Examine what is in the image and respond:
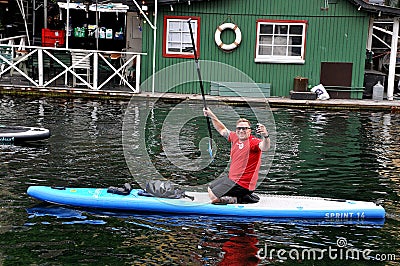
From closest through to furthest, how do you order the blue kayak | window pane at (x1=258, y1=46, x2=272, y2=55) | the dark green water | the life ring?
the dark green water, the blue kayak, the life ring, window pane at (x1=258, y1=46, x2=272, y2=55)

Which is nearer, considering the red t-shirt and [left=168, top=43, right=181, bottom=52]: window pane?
the red t-shirt

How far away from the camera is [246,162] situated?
9180 mm

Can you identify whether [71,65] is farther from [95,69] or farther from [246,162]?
[246,162]

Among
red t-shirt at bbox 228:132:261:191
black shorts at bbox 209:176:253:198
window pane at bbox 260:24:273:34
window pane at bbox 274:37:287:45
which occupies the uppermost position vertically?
window pane at bbox 260:24:273:34

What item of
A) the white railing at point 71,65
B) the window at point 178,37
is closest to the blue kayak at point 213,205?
the white railing at point 71,65

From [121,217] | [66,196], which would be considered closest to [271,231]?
[121,217]

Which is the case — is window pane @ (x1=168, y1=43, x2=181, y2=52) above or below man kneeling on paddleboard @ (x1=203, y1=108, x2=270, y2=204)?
above

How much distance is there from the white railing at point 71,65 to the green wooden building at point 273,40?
49.3 inches

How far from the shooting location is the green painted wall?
813 inches

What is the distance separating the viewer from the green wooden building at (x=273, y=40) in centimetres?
2067

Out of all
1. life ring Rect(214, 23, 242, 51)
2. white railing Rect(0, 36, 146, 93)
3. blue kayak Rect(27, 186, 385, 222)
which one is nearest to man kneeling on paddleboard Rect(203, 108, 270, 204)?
blue kayak Rect(27, 186, 385, 222)

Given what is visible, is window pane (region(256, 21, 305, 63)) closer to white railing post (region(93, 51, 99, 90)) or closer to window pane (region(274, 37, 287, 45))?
window pane (region(274, 37, 287, 45))

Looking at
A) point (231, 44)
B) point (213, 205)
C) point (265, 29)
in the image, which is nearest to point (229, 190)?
point (213, 205)

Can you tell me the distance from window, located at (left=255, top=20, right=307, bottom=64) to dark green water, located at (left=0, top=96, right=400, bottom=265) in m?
3.01
